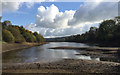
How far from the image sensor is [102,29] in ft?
328

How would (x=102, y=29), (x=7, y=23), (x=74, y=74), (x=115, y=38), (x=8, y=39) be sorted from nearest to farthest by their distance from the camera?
(x=74, y=74) < (x=8, y=39) < (x=115, y=38) < (x=7, y=23) < (x=102, y=29)

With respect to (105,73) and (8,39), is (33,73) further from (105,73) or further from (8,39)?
(8,39)

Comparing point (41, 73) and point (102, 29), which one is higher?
point (102, 29)

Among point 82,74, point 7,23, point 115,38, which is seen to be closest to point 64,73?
point 82,74

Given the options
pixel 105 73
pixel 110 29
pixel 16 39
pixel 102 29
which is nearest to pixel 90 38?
pixel 102 29

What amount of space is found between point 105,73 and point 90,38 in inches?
5593

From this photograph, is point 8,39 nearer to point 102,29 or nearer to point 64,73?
point 64,73

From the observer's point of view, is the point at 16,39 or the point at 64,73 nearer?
the point at 64,73

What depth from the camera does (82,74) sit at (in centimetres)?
1280

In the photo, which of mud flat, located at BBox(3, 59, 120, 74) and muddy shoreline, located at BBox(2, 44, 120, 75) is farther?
mud flat, located at BBox(3, 59, 120, 74)

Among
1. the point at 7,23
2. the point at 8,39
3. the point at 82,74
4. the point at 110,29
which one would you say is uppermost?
the point at 7,23

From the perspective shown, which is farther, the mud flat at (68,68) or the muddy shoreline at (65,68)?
the mud flat at (68,68)

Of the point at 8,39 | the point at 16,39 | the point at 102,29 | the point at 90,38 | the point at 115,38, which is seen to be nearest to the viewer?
the point at 8,39

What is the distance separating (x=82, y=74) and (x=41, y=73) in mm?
5337
